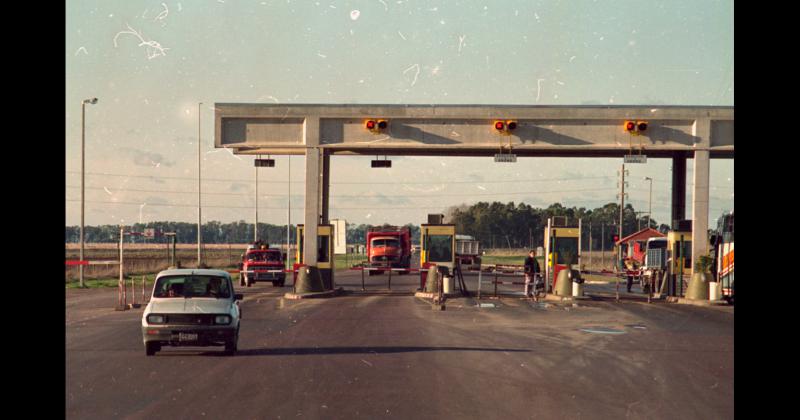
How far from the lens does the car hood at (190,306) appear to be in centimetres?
1736

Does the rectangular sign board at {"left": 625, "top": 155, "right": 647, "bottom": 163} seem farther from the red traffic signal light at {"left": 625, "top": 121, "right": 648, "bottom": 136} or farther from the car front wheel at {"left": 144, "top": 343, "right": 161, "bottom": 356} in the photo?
the car front wheel at {"left": 144, "top": 343, "right": 161, "bottom": 356}

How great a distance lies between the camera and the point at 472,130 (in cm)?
3972

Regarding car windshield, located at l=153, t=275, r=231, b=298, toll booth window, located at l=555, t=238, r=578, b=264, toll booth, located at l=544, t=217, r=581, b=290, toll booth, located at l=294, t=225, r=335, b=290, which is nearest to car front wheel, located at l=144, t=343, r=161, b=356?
car windshield, located at l=153, t=275, r=231, b=298

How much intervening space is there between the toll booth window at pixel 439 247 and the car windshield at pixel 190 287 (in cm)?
2525

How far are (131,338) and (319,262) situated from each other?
18845 mm

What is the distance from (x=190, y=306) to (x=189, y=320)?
1.04 feet

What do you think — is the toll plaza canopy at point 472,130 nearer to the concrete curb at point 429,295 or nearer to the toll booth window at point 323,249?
the toll booth window at point 323,249

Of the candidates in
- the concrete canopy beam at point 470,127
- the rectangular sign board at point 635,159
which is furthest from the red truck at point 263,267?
the rectangular sign board at point 635,159

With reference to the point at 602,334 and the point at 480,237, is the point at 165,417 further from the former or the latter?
the point at 480,237

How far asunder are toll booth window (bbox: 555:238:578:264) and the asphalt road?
38.3ft

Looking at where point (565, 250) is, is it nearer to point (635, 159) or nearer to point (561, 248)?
point (561, 248)

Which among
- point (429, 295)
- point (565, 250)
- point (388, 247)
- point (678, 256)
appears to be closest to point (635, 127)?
point (678, 256)
